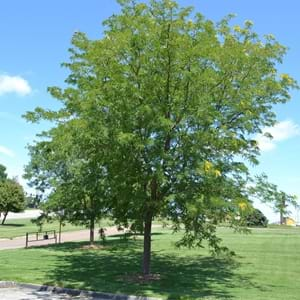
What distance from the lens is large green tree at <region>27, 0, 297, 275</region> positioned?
1198 cm

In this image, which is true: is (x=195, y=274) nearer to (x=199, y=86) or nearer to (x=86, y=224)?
(x=199, y=86)

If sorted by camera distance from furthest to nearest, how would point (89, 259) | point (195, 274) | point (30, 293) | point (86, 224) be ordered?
point (86, 224) → point (89, 259) → point (195, 274) → point (30, 293)

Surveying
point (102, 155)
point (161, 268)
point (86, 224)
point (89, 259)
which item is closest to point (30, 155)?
point (86, 224)

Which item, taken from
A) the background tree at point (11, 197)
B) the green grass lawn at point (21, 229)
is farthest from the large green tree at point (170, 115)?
the background tree at point (11, 197)

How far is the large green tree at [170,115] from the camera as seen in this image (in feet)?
39.3

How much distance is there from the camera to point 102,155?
12836 millimetres

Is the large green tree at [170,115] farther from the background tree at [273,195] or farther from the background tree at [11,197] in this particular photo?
the background tree at [11,197]

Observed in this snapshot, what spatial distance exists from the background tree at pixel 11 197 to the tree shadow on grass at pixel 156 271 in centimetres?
4029

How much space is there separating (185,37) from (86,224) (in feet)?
43.2

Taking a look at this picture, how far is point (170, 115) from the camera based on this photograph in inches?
499

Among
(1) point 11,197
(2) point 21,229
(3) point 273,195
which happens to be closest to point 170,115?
(3) point 273,195

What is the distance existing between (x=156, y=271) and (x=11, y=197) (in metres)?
47.6

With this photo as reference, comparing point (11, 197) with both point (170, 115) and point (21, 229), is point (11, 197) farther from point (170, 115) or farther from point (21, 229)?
point (170, 115)

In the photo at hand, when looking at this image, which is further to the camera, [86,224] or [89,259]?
[86,224]
